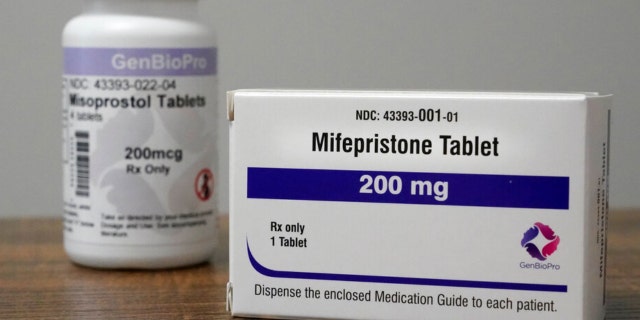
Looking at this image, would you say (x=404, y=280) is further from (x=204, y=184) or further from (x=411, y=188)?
(x=204, y=184)

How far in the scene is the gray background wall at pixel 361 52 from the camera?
1.57 meters

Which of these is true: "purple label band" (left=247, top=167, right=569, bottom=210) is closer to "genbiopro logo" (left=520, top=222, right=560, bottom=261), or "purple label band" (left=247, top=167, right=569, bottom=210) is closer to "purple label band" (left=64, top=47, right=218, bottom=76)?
"genbiopro logo" (left=520, top=222, right=560, bottom=261)

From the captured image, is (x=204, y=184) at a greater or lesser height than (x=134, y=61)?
lesser

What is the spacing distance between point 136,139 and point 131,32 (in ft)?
0.33

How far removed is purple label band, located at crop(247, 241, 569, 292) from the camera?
72 centimetres

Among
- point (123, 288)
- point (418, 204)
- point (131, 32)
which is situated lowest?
point (123, 288)

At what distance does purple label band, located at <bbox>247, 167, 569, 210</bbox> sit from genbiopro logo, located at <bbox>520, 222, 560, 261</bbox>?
2 cm

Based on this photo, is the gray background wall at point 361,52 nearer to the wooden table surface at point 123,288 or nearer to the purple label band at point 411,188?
the wooden table surface at point 123,288

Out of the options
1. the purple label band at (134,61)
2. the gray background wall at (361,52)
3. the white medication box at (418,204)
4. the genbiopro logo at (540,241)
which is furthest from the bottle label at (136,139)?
the gray background wall at (361,52)

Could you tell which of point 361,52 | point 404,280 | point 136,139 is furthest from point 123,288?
point 361,52

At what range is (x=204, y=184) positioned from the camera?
1005 millimetres

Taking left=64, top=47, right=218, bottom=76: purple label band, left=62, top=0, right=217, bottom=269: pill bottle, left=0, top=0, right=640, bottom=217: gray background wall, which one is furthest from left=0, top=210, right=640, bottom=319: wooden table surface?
left=0, top=0, right=640, bottom=217: gray background wall

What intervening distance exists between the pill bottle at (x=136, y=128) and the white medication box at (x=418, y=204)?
21cm

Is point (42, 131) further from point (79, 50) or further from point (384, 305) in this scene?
point (384, 305)
